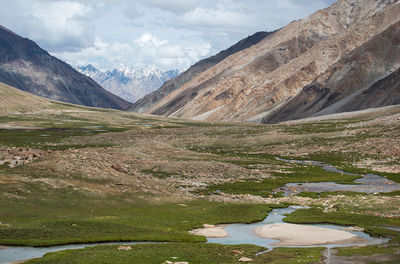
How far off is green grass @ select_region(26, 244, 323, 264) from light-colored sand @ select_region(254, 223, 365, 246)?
3123 mm

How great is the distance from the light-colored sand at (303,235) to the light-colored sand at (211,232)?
2.72 meters

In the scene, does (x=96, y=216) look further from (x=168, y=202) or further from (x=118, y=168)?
(x=118, y=168)

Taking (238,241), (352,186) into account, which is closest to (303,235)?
(238,241)

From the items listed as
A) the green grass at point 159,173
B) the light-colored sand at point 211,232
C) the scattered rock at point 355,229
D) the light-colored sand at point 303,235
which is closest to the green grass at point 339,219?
the scattered rock at point 355,229

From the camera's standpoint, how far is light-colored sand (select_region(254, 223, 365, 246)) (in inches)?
1351

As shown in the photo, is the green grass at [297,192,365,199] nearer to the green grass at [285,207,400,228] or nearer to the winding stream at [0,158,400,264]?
the winding stream at [0,158,400,264]

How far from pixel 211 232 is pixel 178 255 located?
28.8 ft

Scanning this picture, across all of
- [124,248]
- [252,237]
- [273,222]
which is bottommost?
[252,237]

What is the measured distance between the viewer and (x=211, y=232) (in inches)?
1476

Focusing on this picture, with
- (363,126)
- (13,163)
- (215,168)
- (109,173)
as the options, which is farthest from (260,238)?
(363,126)

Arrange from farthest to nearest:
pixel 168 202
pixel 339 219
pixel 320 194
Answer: pixel 320 194, pixel 168 202, pixel 339 219

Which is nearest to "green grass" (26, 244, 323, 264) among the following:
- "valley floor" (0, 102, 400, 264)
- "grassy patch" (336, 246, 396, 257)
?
"valley floor" (0, 102, 400, 264)

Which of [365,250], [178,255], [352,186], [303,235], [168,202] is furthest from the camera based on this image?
[352,186]

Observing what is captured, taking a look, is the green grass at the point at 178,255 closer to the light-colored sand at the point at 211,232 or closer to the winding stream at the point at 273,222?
the winding stream at the point at 273,222
